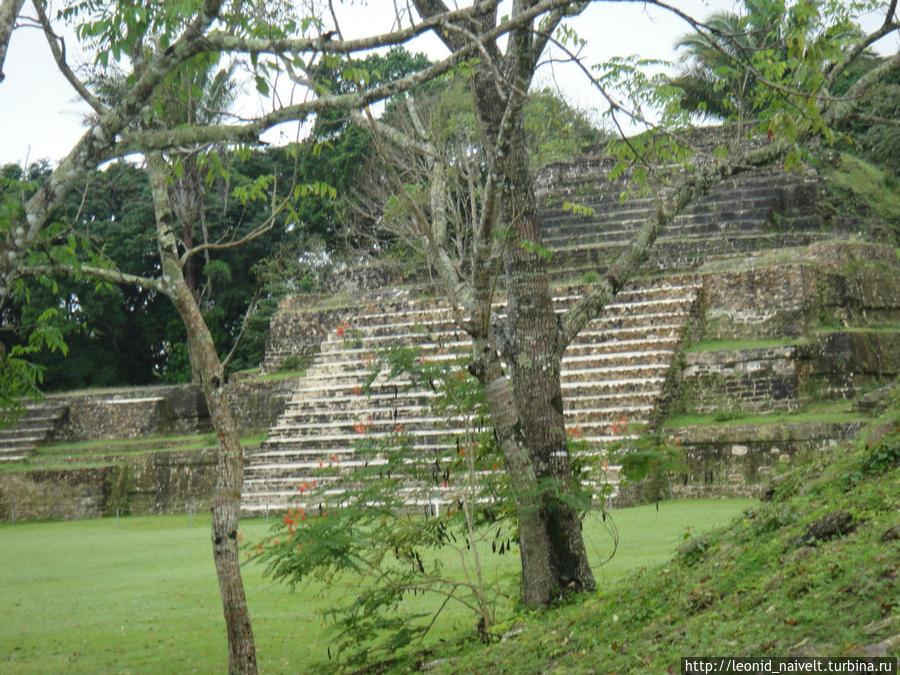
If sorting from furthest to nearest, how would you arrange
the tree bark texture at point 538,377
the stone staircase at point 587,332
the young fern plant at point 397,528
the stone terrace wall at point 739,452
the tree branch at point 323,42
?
the stone staircase at point 587,332
the stone terrace wall at point 739,452
the tree bark texture at point 538,377
the young fern plant at point 397,528
the tree branch at point 323,42

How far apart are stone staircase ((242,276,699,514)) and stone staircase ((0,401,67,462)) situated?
5.68 m

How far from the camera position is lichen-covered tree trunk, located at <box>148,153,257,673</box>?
484 cm

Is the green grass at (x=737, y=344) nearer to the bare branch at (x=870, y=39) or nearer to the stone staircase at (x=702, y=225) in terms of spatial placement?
the stone staircase at (x=702, y=225)

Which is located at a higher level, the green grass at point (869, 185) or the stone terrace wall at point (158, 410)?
the green grass at point (869, 185)

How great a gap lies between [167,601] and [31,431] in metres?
11.8

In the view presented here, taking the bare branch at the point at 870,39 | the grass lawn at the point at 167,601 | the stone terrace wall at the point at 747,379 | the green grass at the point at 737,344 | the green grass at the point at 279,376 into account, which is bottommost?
the grass lawn at the point at 167,601

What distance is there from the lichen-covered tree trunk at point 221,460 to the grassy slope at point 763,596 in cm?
96

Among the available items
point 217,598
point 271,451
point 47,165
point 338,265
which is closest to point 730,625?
point 217,598

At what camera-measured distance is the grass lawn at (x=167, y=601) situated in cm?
557

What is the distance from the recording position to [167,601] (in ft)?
23.5

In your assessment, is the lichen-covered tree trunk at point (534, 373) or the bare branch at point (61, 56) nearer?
the bare branch at point (61, 56)

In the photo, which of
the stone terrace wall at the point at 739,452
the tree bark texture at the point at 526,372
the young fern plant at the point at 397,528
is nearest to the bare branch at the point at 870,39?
the tree bark texture at the point at 526,372

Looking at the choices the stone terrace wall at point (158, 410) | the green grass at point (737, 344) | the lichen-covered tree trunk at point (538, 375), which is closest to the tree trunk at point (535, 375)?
the lichen-covered tree trunk at point (538, 375)

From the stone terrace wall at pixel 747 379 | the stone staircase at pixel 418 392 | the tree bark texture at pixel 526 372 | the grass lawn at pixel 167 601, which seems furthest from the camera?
the stone staircase at pixel 418 392
